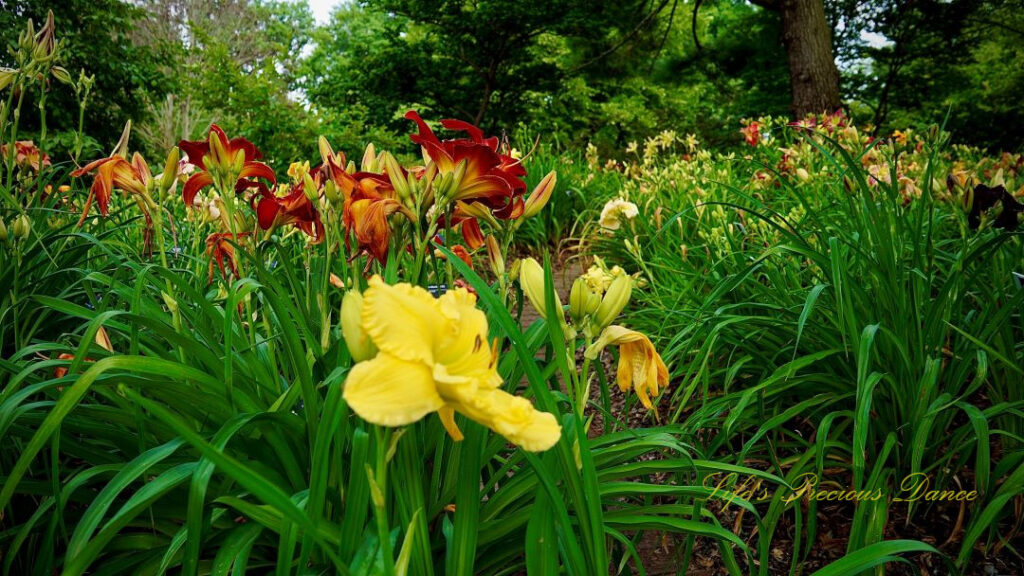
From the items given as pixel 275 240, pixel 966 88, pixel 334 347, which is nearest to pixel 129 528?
pixel 334 347

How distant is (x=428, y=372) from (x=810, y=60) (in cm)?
756

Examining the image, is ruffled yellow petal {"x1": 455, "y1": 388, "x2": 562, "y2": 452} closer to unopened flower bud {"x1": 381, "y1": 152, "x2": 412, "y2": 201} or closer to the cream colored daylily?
unopened flower bud {"x1": 381, "y1": 152, "x2": 412, "y2": 201}

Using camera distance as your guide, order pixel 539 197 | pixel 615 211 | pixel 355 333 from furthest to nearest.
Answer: pixel 615 211
pixel 539 197
pixel 355 333

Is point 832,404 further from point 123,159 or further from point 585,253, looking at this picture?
point 585,253

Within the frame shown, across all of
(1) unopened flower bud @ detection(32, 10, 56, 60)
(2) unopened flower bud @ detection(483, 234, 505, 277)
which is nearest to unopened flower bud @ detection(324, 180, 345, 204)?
(2) unopened flower bud @ detection(483, 234, 505, 277)

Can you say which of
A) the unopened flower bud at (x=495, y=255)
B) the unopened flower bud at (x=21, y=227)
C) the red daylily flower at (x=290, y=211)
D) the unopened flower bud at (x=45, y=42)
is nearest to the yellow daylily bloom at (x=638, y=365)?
the unopened flower bud at (x=495, y=255)

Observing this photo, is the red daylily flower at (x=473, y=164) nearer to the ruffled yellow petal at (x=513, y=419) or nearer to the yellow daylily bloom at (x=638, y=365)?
the yellow daylily bloom at (x=638, y=365)

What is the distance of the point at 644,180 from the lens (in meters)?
4.78

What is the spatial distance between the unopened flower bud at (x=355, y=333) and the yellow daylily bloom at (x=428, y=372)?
7cm

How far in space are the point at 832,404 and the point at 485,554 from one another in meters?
1.34

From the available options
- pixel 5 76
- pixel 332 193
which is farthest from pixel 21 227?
pixel 332 193

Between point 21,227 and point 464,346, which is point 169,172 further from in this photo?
point 464,346

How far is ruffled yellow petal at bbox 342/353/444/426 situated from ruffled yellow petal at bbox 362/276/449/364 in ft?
0.04

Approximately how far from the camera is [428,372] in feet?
2.03
